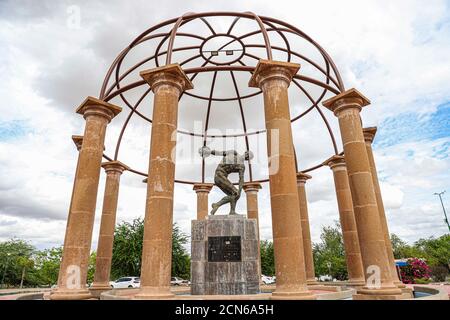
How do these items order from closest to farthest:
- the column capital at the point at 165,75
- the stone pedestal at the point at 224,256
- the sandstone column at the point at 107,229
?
the column capital at the point at 165,75
the stone pedestal at the point at 224,256
the sandstone column at the point at 107,229

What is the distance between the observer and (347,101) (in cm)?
1323

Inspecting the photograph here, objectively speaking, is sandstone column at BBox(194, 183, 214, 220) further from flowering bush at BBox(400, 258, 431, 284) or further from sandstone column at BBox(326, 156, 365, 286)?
flowering bush at BBox(400, 258, 431, 284)

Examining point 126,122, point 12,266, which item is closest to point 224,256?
point 126,122

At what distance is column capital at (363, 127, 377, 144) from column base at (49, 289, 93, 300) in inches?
630

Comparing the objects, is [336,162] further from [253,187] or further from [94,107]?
[94,107]

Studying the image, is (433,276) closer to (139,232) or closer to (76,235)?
(139,232)

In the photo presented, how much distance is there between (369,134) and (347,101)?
4.38 m

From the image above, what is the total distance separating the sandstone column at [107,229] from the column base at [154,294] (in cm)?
889

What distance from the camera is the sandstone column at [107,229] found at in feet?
54.3

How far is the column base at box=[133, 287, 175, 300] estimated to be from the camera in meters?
8.52

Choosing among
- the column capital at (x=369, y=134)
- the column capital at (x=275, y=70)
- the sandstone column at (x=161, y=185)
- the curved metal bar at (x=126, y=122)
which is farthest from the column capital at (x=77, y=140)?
the column capital at (x=369, y=134)

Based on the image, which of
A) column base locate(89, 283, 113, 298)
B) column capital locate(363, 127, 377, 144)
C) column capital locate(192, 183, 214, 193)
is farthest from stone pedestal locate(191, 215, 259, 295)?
column capital locate(192, 183, 214, 193)

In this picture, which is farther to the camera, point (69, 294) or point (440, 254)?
point (440, 254)

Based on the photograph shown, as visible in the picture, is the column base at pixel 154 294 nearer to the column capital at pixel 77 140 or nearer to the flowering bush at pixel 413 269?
the column capital at pixel 77 140
